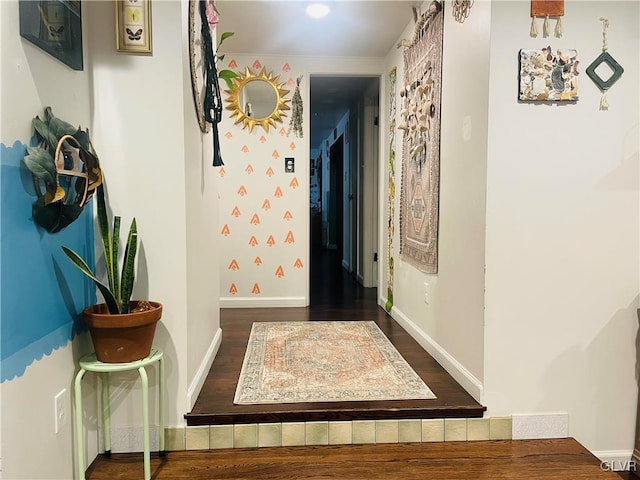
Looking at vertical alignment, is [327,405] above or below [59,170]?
below

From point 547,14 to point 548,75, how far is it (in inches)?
10.0

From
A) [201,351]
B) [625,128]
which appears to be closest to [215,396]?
[201,351]

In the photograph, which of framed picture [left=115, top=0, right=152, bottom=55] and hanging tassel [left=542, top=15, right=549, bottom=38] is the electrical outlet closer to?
framed picture [left=115, top=0, right=152, bottom=55]

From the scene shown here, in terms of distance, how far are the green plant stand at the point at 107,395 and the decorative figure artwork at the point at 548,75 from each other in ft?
6.03

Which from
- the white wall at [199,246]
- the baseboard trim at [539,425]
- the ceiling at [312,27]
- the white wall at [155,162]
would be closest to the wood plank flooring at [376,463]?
the baseboard trim at [539,425]

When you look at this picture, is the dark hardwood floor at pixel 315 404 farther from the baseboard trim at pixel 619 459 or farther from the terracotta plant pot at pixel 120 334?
the baseboard trim at pixel 619 459

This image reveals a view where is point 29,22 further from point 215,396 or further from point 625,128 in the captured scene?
point 625,128

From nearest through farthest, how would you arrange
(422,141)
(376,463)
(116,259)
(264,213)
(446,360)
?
(116,259) → (376,463) → (446,360) → (422,141) → (264,213)

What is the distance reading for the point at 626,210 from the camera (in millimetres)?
1993

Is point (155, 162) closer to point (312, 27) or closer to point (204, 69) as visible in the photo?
point (204, 69)

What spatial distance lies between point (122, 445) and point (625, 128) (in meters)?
2.50

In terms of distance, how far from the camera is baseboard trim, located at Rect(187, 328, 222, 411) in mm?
1928

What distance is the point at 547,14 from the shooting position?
6.27ft

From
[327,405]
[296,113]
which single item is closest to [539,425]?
[327,405]
